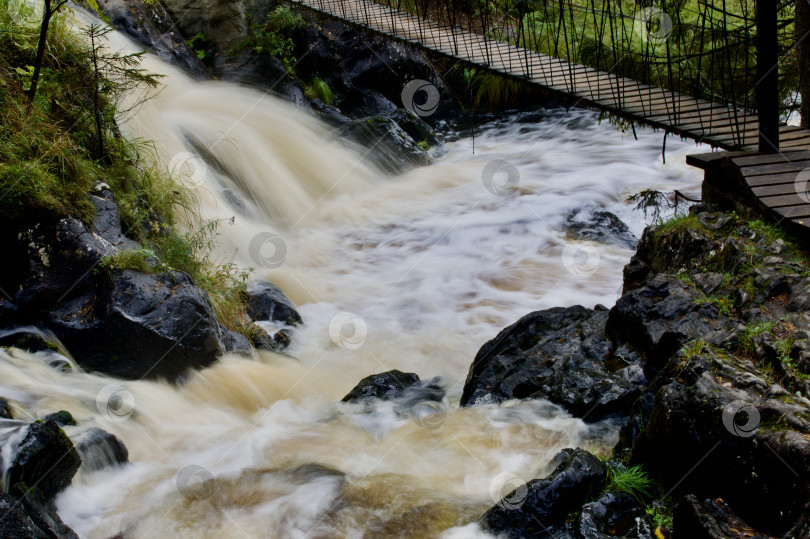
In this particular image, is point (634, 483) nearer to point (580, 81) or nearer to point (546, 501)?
point (546, 501)

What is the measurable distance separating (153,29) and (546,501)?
9430mm

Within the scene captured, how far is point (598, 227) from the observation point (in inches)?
302

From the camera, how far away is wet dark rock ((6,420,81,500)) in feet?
10.1

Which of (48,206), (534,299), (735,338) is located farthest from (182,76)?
(735,338)

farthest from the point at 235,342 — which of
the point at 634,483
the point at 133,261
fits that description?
the point at 634,483

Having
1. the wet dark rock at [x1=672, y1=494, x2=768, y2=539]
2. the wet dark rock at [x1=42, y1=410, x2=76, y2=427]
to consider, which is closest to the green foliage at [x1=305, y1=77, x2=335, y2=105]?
the wet dark rock at [x1=42, y1=410, x2=76, y2=427]

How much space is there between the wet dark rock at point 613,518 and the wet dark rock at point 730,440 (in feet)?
0.61

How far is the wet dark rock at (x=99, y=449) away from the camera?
144 inches

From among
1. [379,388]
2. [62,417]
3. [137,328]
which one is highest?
[137,328]

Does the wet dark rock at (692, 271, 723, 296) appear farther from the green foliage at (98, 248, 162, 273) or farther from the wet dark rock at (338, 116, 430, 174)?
the wet dark rock at (338, 116, 430, 174)

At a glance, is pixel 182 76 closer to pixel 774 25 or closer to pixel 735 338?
pixel 774 25

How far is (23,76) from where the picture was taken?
19.0 ft

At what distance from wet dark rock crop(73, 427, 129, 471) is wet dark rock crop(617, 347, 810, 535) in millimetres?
2736

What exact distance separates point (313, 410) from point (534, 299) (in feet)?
8.67
